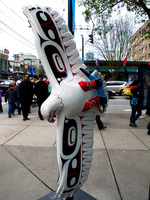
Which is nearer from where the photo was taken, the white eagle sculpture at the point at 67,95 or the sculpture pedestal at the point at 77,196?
the white eagle sculpture at the point at 67,95

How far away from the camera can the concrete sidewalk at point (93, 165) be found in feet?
7.74

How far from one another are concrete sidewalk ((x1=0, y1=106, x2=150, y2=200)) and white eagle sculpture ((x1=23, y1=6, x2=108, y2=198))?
89 cm

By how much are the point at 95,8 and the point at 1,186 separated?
8667 millimetres

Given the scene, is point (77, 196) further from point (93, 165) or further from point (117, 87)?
point (117, 87)

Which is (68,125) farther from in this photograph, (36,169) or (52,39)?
(36,169)

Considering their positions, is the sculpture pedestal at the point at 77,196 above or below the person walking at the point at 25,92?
below

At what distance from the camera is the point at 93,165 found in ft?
10.1

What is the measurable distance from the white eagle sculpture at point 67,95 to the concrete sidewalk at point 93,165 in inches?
35.2

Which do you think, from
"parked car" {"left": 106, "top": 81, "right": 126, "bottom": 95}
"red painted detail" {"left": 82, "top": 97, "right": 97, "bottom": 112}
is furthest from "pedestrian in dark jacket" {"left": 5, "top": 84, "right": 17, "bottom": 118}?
"parked car" {"left": 106, "top": 81, "right": 126, "bottom": 95}

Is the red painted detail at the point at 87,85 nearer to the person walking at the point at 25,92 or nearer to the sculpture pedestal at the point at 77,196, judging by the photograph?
the sculpture pedestal at the point at 77,196

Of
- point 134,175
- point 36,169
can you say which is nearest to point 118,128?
point 134,175

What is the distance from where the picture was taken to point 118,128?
18.1ft

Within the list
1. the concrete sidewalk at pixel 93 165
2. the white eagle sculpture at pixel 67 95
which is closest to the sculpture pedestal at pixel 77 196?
the concrete sidewalk at pixel 93 165

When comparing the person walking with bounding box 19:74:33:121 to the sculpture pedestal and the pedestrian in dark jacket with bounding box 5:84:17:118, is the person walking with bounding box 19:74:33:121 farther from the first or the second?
the sculpture pedestal
